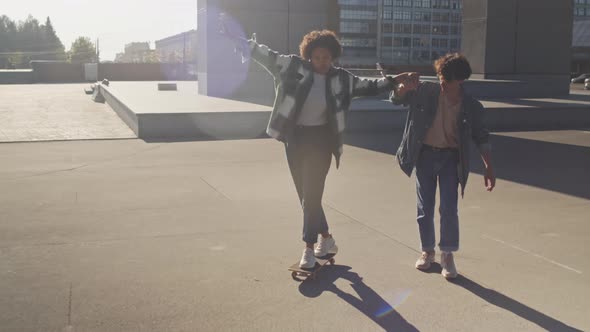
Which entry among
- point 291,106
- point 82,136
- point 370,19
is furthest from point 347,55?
point 291,106

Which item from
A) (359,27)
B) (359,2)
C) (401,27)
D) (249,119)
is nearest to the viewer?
(249,119)

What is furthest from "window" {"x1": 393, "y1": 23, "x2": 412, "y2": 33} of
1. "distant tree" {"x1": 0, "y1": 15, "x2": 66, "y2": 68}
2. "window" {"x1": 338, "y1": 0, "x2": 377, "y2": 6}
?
"distant tree" {"x1": 0, "y1": 15, "x2": 66, "y2": 68}

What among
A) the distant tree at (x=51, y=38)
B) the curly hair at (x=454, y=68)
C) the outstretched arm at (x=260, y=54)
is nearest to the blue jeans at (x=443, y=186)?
the curly hair at (x=454, y=68)

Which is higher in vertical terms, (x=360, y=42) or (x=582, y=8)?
(x=582, y=8)

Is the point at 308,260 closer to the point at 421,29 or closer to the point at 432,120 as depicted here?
the point at 432,120

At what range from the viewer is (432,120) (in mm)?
4887

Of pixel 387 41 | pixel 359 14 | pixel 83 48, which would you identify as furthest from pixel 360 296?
pixel 387 41

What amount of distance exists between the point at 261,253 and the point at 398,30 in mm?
142727

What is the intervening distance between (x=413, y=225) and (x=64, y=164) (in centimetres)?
630

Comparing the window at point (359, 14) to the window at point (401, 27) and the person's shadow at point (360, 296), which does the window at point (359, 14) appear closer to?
the window at point (401, 27)

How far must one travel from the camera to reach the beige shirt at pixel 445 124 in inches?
193

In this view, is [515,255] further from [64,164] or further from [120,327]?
[64,164]

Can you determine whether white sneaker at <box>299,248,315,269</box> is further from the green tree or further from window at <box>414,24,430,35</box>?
window at <box>414,24,430,35</box>

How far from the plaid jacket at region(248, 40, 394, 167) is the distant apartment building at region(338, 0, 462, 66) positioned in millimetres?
133474
